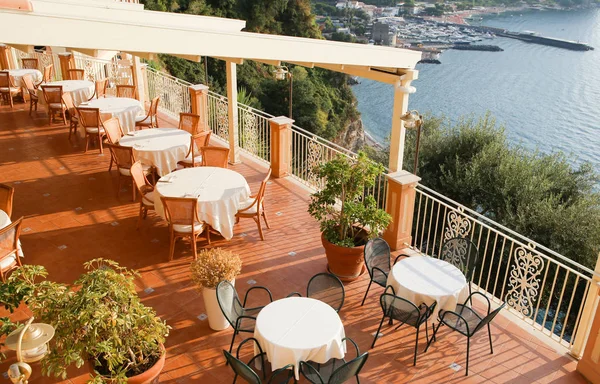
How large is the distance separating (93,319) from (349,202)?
11.1 ft

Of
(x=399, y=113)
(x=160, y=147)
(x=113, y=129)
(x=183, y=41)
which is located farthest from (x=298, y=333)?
(x=113, y=129)

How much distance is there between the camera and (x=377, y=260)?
5.77 metres

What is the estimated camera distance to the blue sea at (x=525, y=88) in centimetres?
4322

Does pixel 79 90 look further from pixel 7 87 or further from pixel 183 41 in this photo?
pixel 183 41

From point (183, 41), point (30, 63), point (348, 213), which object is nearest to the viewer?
point (183, 41)

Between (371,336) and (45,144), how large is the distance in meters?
8.14

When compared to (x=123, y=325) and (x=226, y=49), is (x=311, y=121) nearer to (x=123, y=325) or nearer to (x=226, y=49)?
(x=226, y=49)

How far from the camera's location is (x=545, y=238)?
1585 centimetres

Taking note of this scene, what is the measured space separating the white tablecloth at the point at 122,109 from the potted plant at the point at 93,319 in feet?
21.7

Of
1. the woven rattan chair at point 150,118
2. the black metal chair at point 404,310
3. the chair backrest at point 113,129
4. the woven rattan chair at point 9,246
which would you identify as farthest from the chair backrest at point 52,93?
the black metal chair at point 404,310

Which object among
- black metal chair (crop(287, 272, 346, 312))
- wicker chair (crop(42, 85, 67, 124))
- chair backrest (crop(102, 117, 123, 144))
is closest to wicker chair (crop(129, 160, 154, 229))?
chair backrest (crop(102, 117, 123, 144))

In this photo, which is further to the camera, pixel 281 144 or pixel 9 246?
pixel 281 144

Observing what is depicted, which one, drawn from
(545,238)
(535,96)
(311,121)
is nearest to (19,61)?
(545,238)

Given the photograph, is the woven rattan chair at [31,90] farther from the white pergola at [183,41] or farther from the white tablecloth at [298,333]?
the white tablecloth at [298,333]
